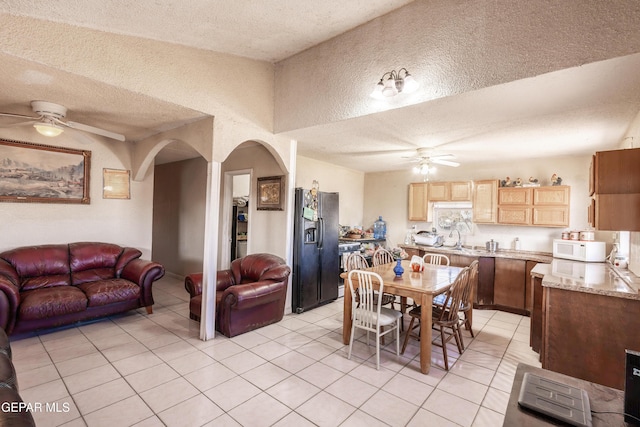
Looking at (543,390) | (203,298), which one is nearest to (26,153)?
(203,298)

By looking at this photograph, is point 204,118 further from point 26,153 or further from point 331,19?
point 26,153

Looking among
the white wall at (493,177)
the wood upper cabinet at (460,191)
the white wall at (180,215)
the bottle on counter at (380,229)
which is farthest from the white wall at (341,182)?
the wood upper cabinet at (460,191)

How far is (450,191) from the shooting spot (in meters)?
5.66

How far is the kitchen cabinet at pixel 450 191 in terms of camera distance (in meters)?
5.47

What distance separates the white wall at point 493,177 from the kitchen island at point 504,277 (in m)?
0.35

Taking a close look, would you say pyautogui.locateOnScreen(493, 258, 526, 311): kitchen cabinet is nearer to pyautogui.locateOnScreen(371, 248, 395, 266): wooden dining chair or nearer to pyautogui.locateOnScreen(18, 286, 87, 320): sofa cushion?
pyautogui.locateOnScreen(371, 248, 395, 266): wooden dining chair

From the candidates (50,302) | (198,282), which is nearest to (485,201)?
(198,282)

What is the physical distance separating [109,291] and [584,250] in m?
6.10

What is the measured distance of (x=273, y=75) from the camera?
4.02m

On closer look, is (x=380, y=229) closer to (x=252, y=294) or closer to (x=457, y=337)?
(x=457, y=337)

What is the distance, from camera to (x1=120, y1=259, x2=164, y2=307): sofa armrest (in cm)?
392

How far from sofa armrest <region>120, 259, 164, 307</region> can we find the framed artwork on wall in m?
1.32

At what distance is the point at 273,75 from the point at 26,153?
3.38m

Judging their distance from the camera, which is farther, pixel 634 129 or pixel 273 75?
pixel 273 75
